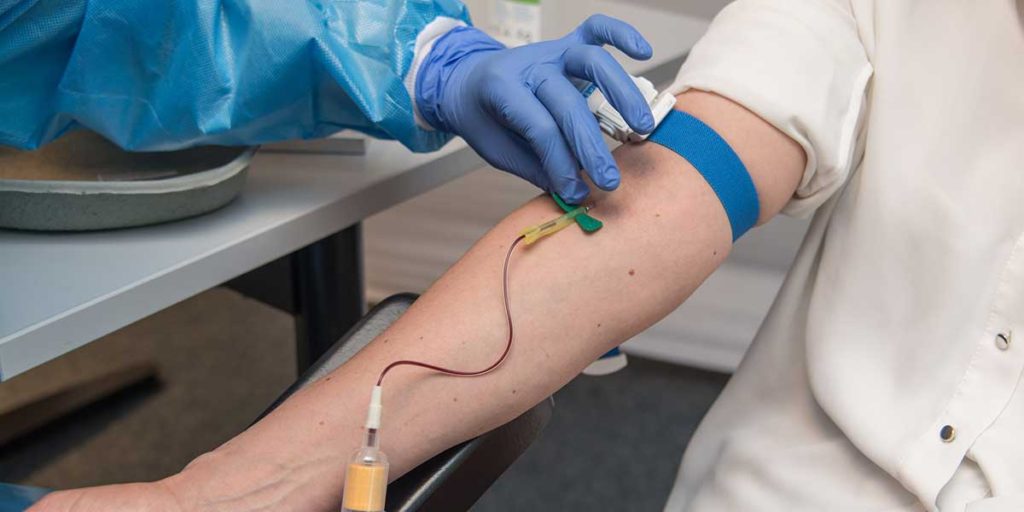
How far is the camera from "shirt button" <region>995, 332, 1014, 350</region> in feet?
2.49

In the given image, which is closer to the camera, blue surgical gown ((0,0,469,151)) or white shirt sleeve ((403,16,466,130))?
blue surgical gown ((0,0,469,151))

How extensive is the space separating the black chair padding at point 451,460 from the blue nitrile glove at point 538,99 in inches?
7.7

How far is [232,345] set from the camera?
95.3 inches

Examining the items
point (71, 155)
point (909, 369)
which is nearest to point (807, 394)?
point (909, 369)

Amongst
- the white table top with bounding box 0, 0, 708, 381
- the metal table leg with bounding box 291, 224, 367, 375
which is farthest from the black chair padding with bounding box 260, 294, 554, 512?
the metal table leg with bounding box 291, 224, 367, 375

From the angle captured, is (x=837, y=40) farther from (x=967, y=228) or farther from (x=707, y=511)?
(x=707, y=511)

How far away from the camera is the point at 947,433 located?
0.76 meters

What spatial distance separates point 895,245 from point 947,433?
6.2 inches

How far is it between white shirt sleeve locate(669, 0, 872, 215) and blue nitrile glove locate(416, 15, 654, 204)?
0.24ft

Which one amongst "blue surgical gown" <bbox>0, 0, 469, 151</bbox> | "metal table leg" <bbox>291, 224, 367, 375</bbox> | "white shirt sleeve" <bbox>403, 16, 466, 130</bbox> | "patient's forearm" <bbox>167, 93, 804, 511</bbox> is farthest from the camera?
"metal table leg" <bbox>291, 224, 367, 375</bbox>

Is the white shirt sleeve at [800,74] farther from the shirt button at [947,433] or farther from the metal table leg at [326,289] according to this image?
the metal table leg at [326,289]

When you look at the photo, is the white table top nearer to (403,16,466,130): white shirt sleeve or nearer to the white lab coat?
(403,16,466,130): white shirt sleeve

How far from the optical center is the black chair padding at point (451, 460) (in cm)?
65

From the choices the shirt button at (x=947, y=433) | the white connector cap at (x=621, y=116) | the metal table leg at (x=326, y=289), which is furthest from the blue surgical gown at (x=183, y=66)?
the shirt button at (x=947, y=433)
